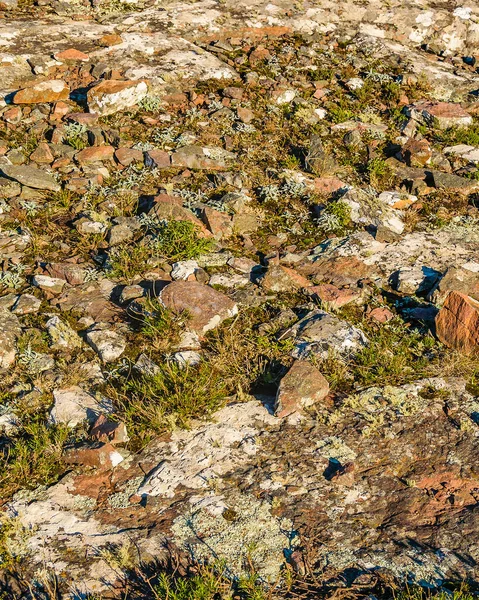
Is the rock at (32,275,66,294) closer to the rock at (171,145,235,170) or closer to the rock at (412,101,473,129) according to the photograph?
the rock at (171,145,235,170)

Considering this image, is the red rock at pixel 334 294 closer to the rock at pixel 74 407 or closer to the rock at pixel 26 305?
the rock at pixel 74 407

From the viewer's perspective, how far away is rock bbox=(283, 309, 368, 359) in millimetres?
5992

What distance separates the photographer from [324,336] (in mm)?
6113

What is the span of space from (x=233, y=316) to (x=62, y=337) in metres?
1.68

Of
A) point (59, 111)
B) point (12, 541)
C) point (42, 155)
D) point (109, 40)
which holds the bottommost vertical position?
point (12, 541)

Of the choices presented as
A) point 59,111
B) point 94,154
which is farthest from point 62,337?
point 59,111

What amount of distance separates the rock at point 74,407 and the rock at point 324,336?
1876 millimetres

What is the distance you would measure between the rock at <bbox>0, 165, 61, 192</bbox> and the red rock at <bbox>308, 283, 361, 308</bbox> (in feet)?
12.1

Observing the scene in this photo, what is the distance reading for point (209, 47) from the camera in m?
11.6

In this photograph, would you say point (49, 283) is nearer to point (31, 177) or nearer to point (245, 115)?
point (31, 177)

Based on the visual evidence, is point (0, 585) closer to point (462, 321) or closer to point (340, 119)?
point (462, 321)

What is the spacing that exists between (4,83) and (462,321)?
8.06 meters

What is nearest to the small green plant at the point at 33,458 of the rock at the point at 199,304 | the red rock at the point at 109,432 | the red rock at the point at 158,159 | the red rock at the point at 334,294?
the red rock at the point at 109,432

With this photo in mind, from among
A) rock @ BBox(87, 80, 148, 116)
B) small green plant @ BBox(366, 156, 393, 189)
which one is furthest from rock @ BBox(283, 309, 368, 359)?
rock @ BBox(87, 80, 148, 116)
